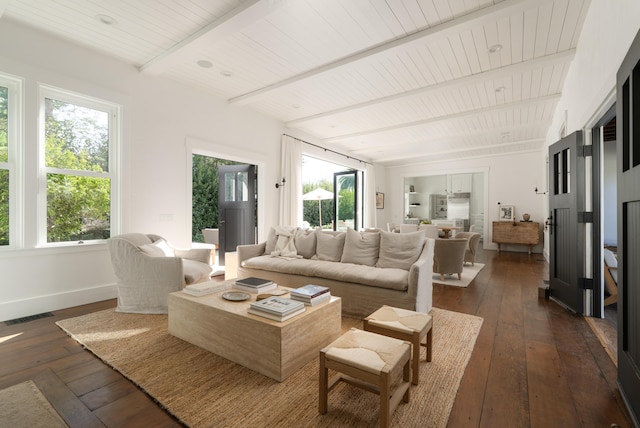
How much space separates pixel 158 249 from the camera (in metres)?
3.35

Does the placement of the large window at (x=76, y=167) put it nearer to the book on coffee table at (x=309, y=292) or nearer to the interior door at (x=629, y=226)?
the book on coffee table at (x=309, y=292)

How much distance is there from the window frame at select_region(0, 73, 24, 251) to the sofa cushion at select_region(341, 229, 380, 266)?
3476mm

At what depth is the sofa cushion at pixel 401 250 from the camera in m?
3.30

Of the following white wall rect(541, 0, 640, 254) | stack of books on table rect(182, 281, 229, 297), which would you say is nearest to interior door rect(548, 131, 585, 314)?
white wall rect(541, 0, 640, 254)

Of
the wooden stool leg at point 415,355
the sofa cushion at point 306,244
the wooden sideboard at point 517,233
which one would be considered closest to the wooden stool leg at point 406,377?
the wooden stool leg at point 415,355

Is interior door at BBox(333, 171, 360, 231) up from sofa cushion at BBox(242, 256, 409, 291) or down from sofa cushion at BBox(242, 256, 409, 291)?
up

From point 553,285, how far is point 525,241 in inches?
190

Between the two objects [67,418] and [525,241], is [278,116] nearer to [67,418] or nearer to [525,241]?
[67,418]

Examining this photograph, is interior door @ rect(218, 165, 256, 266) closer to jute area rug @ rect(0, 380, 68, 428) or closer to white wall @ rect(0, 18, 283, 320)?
white wall @ rect(0, 18, 283, 320)

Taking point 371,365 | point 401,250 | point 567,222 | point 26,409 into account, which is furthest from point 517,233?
point 26,409

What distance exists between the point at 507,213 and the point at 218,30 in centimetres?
876

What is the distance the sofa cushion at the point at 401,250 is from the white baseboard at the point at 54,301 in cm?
331

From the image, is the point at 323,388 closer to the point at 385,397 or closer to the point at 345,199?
the point at 385,397

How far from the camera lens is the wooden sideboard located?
25.3 feet
